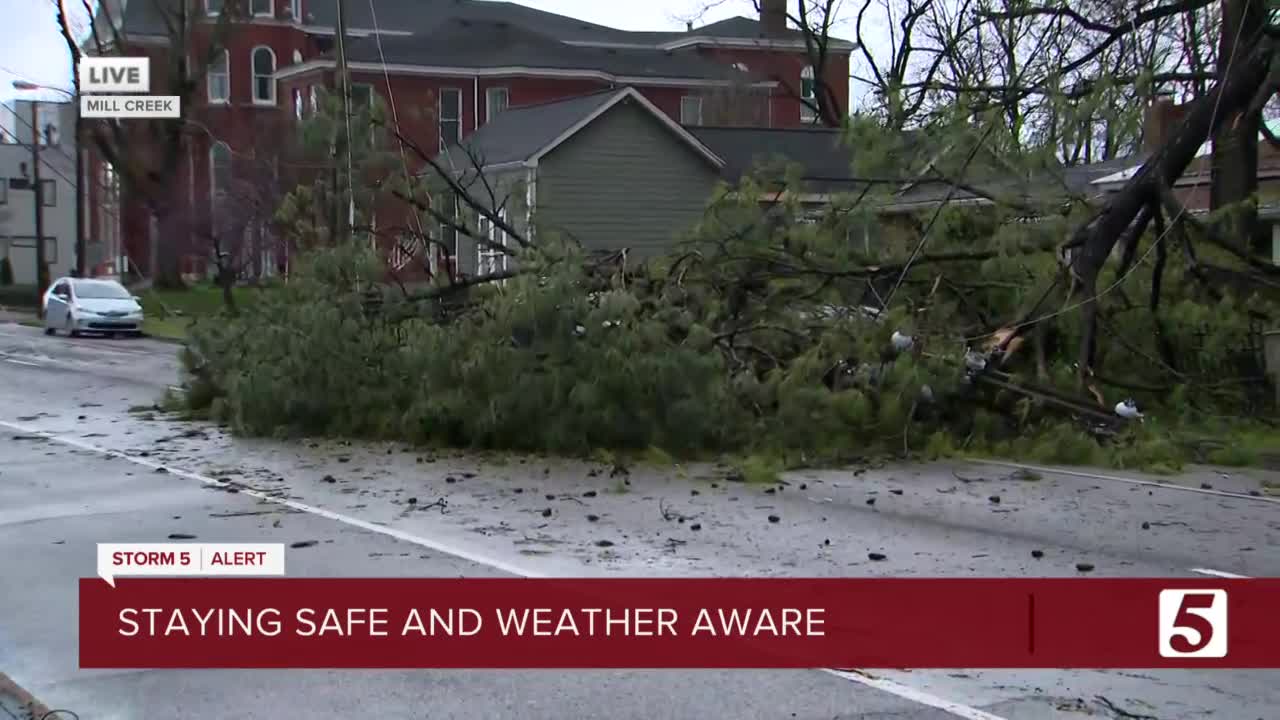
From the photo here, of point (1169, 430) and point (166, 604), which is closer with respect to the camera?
point (166, 604)

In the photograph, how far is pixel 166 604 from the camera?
7.82 metres

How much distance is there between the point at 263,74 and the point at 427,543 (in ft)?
179

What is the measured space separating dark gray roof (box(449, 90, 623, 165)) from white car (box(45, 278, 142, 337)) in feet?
31.2

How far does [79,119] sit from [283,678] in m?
46.3

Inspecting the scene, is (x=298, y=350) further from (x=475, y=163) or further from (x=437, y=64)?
(x=437, y=64)

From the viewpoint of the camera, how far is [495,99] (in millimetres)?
55688

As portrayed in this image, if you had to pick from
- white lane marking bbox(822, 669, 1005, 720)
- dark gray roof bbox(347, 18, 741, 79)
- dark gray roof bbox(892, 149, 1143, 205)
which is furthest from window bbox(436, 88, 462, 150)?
white lane marking bbox(822, 669, 1005, 720)

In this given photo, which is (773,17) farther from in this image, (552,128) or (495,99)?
(552,128)

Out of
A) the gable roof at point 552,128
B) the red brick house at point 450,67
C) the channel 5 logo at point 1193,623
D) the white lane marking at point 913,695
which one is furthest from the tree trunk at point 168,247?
the white lane marking at point 913,695

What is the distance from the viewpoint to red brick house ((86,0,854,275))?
51906mm

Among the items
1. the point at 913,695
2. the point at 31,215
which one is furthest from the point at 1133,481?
the point at 31,215

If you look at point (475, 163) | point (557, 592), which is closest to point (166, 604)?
point (557, 592)

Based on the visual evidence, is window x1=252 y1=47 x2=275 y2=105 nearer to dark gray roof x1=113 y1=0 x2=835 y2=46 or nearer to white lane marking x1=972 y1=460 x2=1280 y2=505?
dark gray roof x1=113 y1=0 x2=835 y2=46

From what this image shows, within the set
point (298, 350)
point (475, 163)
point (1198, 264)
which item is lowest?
point (298, 350)
